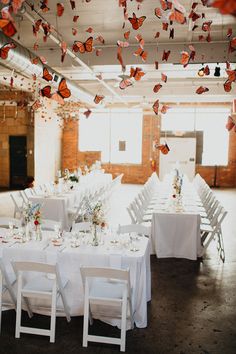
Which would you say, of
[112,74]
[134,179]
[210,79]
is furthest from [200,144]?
[112,74]

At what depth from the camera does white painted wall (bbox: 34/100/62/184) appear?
1358 centimetres

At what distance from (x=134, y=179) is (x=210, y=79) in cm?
704

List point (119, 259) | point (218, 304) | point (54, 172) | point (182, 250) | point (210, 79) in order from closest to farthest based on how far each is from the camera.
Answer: point (119, 259) → point (218, 304) → point (182, 250) → point (210, 79) → point (54, 172)

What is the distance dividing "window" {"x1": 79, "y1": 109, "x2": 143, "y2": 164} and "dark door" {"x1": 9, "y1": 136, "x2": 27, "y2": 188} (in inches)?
132

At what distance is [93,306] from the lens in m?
3.94

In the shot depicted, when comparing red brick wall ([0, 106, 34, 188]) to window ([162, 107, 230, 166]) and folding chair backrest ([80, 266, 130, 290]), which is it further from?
folding chair backrest ([80, 266, 130, 290])

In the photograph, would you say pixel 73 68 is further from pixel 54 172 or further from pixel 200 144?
pixel 200 144

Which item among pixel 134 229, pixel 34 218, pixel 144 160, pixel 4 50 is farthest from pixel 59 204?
pixel 144 160

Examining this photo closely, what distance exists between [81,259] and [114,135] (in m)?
13.1

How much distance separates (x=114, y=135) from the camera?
1677 centimetres

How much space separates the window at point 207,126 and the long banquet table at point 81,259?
1241cm

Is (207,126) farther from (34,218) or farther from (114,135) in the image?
(34,218)

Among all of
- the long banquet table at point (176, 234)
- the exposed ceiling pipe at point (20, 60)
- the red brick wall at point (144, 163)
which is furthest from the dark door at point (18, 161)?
the long banquet table at point (176, 234)

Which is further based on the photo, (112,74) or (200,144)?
(200,144)
